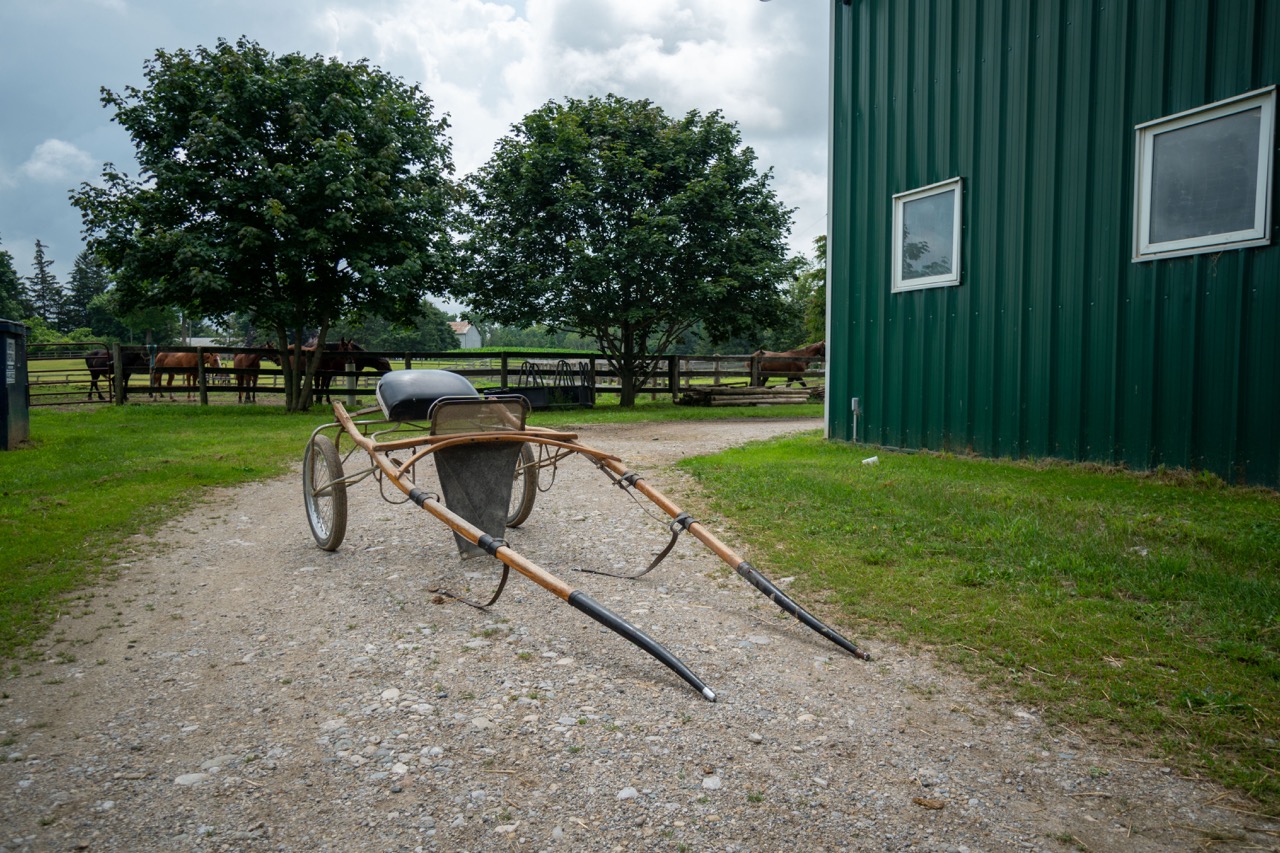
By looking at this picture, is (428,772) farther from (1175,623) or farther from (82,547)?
(82,547)

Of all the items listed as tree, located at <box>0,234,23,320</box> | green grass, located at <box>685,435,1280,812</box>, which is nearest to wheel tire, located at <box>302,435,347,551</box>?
green grass, located at <box>685,435,1280,812</box>

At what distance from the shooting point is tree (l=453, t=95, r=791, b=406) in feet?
58.4

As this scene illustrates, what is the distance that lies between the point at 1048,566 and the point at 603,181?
1498cm

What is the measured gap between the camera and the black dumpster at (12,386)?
10.1 meters

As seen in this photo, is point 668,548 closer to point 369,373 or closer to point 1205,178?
point 1205,178

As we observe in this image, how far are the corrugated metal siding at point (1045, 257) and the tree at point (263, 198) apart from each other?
32.9 ft

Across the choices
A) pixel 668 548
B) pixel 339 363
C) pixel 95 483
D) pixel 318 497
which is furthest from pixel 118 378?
pixel 668 548

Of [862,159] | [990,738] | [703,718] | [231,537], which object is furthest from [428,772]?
[862,159]

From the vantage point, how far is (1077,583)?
4316mm

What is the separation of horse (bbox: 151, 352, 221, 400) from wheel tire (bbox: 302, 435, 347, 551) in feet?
53.8

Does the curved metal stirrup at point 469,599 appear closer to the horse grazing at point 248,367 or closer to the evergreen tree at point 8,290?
the horse grazing at point 248,367

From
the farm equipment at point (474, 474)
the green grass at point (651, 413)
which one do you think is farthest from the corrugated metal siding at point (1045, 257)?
the green grass at point (651, 413)

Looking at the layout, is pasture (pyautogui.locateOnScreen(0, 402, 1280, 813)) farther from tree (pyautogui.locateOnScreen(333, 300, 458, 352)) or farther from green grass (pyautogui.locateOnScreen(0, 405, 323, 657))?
tree (pyautogui.locateOnScreen(333, 300, 458, 352))

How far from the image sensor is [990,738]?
281 cm
